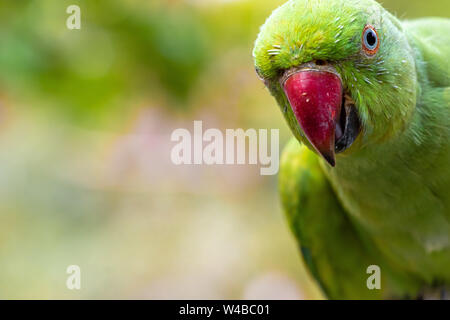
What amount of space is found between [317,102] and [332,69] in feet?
0.32

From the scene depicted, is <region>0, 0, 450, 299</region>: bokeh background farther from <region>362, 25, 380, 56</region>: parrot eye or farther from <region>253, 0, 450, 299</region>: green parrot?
<region>362, 25, 380, 56</region>: parrot eye

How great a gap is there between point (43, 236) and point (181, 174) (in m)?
1.32

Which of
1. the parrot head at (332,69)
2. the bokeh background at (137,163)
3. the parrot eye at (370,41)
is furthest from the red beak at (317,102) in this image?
the bokeh background at (137,163)

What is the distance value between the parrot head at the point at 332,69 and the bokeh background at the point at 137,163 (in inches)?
64.8

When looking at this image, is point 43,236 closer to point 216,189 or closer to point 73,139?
point 73,139

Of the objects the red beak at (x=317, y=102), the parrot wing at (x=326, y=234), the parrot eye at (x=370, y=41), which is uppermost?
the parrot eye at (x=370, y=41)

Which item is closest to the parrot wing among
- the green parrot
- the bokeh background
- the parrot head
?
the green parrot

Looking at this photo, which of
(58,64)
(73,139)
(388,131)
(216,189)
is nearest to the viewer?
(388,131)

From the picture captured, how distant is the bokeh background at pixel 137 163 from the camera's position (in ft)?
9.59

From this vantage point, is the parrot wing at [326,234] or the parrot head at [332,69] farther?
the parrot wing at [326,234]

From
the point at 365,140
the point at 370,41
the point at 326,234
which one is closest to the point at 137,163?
the point at 326,234

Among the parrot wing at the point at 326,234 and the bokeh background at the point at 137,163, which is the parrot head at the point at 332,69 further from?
the bokeh background at the point at 137,163

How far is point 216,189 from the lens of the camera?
14.0 ft
